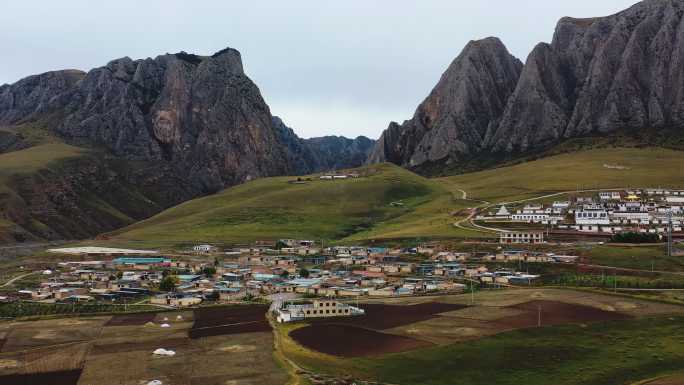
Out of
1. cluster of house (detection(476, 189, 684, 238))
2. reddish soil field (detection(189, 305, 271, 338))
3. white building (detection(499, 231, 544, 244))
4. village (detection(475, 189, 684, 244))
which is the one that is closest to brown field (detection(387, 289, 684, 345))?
reddish soil field (detection(189, 305, 271, 338))

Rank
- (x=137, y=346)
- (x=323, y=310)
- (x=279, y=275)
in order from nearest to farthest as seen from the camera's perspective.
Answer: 1. (x=137, y=346)
2. (x=323, y=310)
3. (x=279, y=275)

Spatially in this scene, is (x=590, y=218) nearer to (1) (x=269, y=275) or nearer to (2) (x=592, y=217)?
(2) (x=592, y=217)

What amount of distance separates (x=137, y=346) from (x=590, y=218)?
13205 cm

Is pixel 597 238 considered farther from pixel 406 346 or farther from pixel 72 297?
pixel 72 297

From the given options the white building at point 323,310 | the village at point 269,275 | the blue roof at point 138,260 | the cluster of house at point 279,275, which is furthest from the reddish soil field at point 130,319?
the blue roof at point 138,260

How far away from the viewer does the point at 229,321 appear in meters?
88.7

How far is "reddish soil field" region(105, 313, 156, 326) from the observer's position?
90.5 meters

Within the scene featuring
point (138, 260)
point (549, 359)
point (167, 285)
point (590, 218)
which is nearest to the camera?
point (549, 359)

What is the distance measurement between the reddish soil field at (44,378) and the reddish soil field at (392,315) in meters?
34.4

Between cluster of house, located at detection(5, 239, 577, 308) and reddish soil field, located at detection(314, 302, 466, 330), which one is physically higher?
cluster of house, located at detection(5, 239, 577, 308)

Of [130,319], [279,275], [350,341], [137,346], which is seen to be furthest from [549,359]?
[279,275]

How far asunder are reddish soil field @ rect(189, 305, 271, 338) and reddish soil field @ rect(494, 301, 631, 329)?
31907 millimetres

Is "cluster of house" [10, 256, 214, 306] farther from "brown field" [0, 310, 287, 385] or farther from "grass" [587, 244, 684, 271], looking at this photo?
"grass" [587, 244, 684, 271]

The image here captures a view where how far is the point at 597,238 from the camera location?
502 ft
